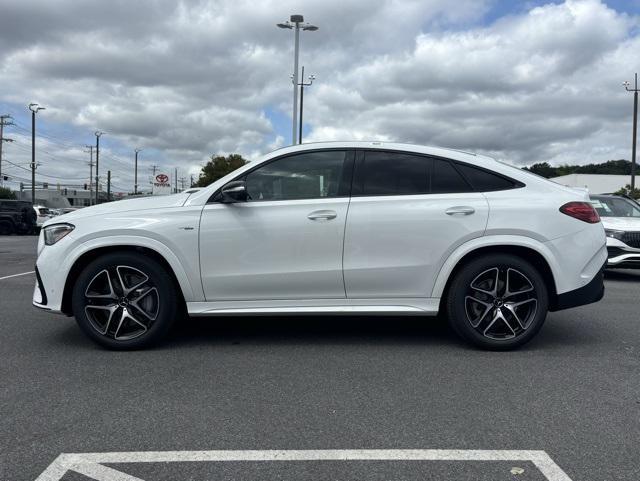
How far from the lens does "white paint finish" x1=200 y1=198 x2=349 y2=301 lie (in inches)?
186

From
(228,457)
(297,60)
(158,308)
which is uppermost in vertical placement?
(297,60)

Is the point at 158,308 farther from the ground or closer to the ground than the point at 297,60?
closer to the ground

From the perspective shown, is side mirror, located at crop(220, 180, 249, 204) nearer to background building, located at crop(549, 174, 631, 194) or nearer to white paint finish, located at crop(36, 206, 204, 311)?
white paint finish, located at crop(36, 206, 204, 311)

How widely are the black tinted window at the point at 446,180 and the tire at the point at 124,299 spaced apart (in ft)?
7.96

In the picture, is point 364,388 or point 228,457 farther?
point 364,388

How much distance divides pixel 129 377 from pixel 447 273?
2.65 meters

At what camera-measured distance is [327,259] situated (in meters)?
4.73

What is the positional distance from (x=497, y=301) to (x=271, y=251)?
6.42 ft

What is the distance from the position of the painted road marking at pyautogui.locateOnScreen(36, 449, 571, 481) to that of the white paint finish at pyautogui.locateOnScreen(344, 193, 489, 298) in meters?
1.97

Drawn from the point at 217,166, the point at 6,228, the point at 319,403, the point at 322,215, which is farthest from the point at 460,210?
the point at 217,166

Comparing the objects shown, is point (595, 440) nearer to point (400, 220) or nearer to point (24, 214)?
point (400, 220)

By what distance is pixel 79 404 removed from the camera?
11.7ft

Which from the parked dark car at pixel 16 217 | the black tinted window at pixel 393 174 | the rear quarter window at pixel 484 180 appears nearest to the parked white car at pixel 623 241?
the rear quarter window at pixel 484 180

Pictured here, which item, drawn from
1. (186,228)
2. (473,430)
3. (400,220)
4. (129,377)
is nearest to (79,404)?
(129,377)
